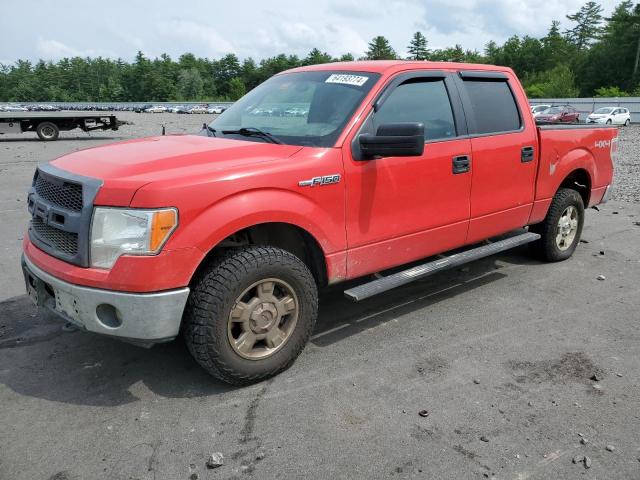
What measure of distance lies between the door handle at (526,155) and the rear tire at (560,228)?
0.79 m

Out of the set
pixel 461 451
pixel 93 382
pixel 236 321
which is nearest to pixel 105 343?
pixel 93 382

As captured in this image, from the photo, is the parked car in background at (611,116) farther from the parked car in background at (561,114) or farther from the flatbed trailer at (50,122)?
the flatbed trailer at (50,122)

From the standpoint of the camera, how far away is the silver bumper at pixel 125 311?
2.81 metres

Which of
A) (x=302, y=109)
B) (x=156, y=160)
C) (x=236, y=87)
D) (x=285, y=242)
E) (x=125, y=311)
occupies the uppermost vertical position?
(x=236, y=87)

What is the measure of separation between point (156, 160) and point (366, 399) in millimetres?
1866

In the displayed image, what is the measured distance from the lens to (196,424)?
290 cm

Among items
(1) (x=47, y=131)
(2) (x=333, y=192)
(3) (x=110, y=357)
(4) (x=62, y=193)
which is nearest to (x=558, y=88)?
(1) (x=47, y=131)

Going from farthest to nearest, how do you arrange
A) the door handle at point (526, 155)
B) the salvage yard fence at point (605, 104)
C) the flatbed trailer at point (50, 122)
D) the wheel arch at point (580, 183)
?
the salvage yard fence at point (605, 104), the flatbed trailer at point (50, 122), the wheel arch at point (580, 183), the door handle at point (526, 155)

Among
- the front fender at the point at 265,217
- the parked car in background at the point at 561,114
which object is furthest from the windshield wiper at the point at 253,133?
the parked car in background at the point at 561,114

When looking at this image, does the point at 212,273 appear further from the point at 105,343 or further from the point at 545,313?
the point at 545,313

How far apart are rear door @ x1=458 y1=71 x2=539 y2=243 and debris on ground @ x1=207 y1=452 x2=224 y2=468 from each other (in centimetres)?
280

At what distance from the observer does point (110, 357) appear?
3633mm

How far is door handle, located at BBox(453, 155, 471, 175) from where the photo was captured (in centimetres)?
417

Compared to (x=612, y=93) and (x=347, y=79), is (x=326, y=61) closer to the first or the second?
(x=612, y=93)
